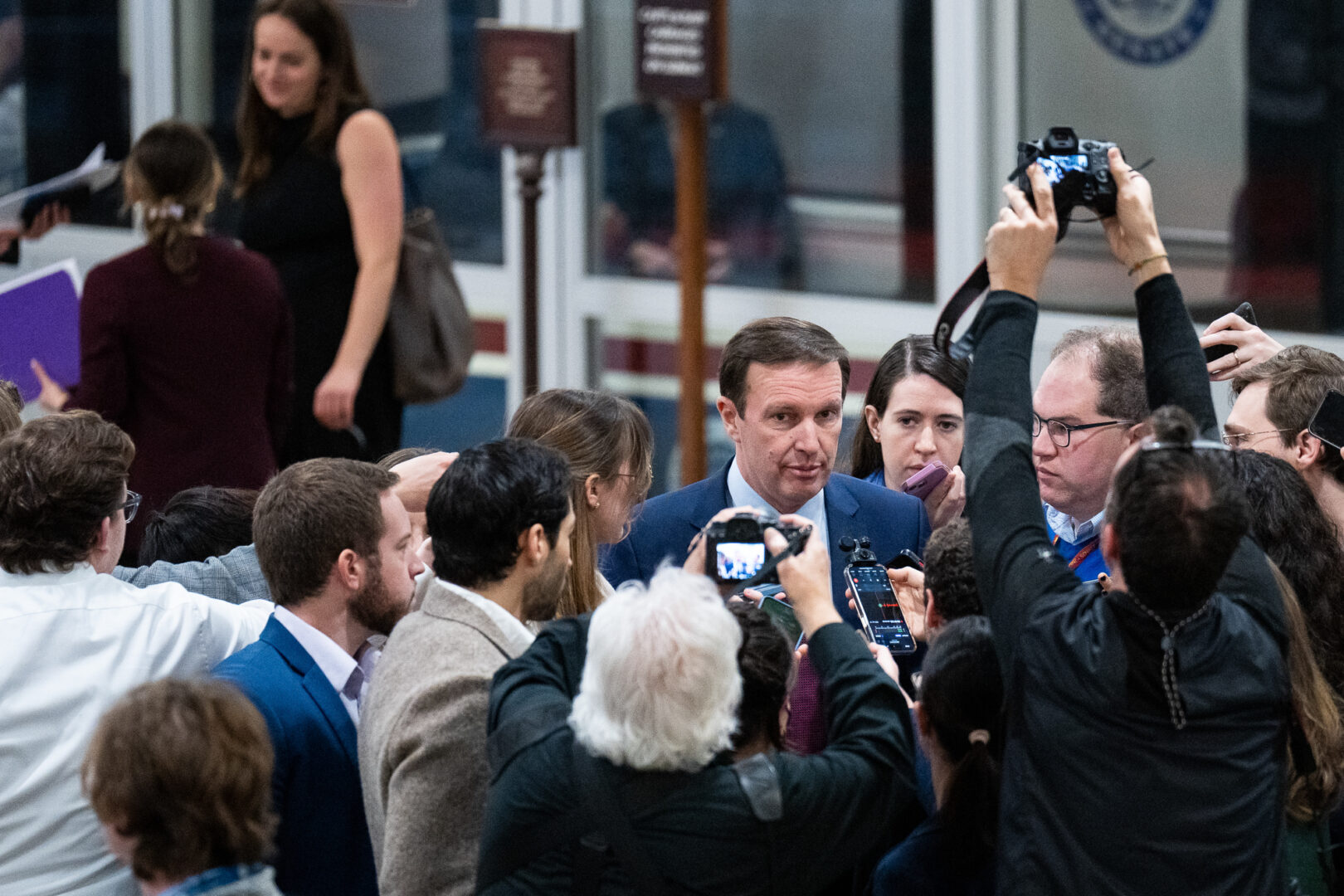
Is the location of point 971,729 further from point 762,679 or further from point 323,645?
point 323,645

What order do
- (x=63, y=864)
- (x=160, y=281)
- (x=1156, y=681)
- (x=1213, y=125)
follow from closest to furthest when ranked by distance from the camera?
(x=1156, y=681), (x=63, y=864), (x=160, y=281), (x=1213, y=125)

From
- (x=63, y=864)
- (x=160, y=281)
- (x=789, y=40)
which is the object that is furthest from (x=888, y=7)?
(x=63, y=864)

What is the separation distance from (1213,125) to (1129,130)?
0.95 ft

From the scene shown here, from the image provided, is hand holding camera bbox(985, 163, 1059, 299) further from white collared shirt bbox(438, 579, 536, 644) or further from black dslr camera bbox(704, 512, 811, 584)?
white collared shirt bbox(438, 579, 536, 644)

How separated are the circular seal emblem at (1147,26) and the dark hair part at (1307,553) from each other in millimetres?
3308

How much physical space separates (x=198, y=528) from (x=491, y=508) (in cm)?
117

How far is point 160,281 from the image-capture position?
13.8 feet

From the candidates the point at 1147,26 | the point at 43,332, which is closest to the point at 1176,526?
the point at 43,332

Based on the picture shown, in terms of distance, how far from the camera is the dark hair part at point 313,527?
2.51 meters

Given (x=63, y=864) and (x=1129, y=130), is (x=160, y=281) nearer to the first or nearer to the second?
(x=63, y=864)

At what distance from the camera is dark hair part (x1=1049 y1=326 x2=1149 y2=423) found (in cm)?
314

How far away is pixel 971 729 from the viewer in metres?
2.20

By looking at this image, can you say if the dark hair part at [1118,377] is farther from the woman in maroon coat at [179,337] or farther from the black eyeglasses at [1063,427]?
the woman in maroon coat at [179,337]

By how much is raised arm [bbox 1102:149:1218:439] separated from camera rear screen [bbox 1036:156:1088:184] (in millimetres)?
45
